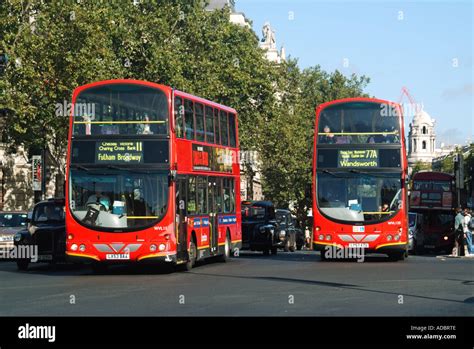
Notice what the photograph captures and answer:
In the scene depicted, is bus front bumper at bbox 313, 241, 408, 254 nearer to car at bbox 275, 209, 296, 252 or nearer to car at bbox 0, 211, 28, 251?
car at bbox 0, 211, 28, 251

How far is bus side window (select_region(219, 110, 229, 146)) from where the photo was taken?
29.9 m

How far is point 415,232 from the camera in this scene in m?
47.8

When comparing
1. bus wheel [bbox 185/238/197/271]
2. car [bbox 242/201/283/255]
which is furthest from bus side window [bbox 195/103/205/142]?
car [bbox 242/201/283/255]

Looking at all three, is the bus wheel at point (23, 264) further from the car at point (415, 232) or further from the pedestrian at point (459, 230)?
the car at point (415, 232)

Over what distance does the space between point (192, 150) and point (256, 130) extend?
4368 cm

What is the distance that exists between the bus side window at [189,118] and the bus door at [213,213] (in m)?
2.38

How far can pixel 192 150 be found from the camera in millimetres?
26375

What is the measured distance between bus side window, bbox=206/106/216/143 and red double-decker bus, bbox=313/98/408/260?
3.19m

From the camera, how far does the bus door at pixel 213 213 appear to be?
93.7 feet

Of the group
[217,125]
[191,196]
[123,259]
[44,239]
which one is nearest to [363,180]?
[217,125]

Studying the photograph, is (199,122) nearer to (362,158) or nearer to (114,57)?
(362,158)

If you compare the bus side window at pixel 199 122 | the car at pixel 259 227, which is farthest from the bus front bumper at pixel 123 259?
the car at pixel 259 227

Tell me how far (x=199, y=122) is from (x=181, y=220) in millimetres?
3027
